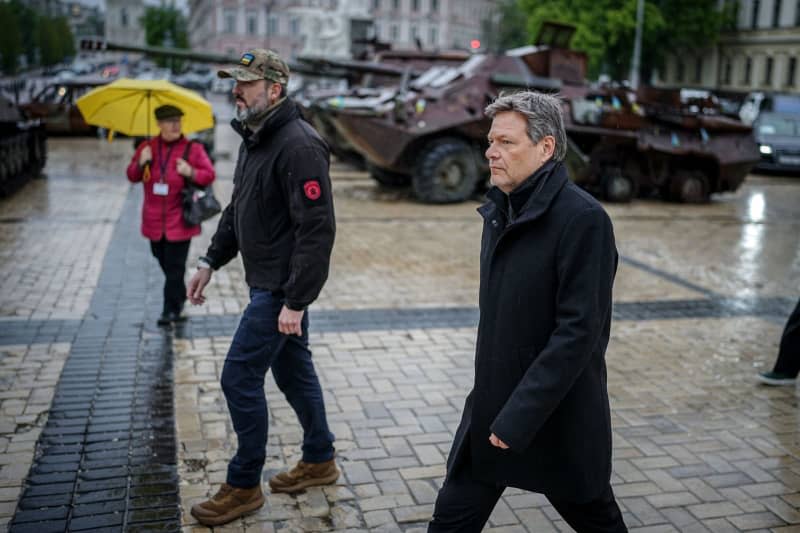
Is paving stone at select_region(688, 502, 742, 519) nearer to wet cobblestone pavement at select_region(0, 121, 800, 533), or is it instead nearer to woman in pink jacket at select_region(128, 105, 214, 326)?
wet cobblestone pavement at select_region(0, 121, 800, 533)

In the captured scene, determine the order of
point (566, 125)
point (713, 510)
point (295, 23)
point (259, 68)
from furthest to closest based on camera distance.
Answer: point (295, 23) < point (566, 125) < point (713, 510) < point (259, 68)

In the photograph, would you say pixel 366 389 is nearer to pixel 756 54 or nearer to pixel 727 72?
pixel 756 54

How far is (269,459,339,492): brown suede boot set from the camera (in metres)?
4.36

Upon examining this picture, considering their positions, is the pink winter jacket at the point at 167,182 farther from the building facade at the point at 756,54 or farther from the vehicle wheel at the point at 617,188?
the building facade at the point at 756,54

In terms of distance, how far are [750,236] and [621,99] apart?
3.80 meters

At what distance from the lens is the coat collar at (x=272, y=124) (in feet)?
13.2

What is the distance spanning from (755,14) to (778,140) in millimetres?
32783

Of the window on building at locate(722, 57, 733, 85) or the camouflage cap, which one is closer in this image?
the camouflage cap

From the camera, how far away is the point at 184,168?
22.0ft

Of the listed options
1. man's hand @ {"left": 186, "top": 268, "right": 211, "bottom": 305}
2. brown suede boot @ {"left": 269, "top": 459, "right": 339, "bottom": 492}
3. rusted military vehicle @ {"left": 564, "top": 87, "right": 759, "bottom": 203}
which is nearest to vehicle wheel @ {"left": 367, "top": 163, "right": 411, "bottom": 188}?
rusted military vehicle @ {"left": 564, "top": 87, "right": 759, "bottom": 203}

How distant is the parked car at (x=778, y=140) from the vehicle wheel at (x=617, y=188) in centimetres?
630

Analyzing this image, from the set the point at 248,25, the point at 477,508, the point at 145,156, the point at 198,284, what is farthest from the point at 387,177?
the point at 248,25

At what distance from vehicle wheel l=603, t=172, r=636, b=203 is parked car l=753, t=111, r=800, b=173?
6303 mm

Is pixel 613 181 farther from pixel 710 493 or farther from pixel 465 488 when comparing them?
pixel 465 488
